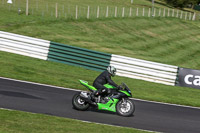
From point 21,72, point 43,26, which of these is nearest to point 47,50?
point 21,72

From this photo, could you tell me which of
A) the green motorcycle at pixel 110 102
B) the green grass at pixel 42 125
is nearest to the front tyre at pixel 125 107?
the green motorcycle at pixel 110 102

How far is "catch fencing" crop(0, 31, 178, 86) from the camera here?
21.9 meters

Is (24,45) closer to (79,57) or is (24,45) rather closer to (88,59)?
(79,57)

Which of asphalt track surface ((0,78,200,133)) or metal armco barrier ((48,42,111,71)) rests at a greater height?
metal armco barrier ((48,42,111,71))

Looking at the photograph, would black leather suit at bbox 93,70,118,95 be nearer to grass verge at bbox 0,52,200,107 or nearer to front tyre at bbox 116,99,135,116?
front tyre at bbox 116,99,135,116

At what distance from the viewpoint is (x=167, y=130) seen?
476 inches

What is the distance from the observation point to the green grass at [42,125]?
1009 centimetres

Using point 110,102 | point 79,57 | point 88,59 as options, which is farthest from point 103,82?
point 79,57

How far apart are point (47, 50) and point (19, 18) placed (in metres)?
14.4

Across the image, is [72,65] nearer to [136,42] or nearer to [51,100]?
[51,100]

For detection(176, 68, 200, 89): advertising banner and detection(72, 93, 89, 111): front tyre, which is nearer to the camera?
detection(72, 93, 89, 111): front tyre

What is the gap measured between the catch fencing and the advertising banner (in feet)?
1.16

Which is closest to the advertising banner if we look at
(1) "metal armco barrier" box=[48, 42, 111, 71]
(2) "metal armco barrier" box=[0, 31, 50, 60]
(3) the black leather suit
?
(1) "metal armco barrier" box=[48, 42, 111, 71]

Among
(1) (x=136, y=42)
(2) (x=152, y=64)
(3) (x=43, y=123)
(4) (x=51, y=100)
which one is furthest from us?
(1) (x=136, y=42)
